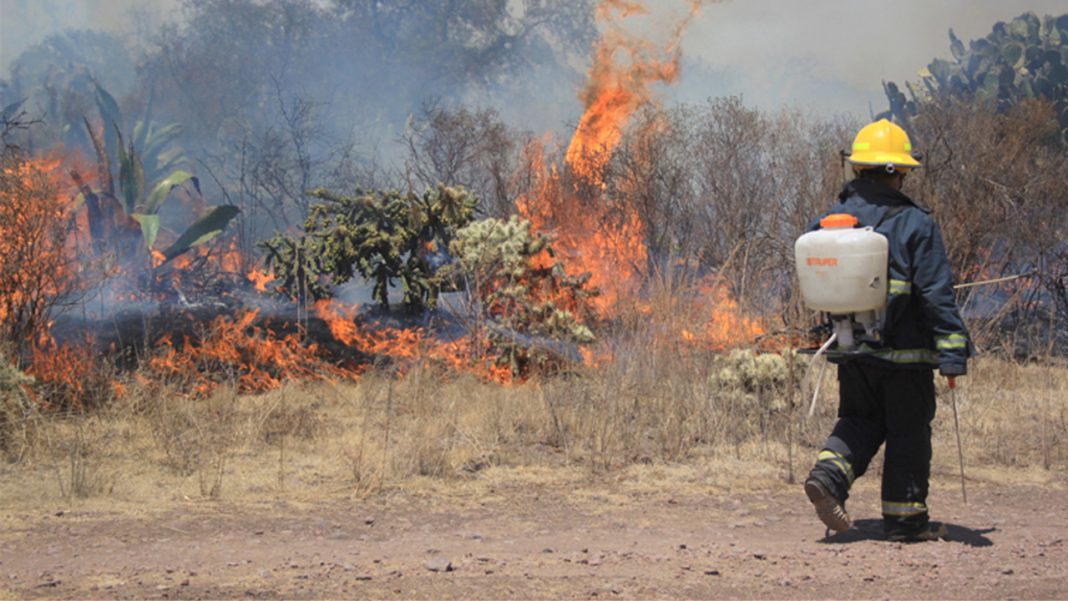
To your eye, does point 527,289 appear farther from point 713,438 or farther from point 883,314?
point 883,314

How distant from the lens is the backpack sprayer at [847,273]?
16.3 feet

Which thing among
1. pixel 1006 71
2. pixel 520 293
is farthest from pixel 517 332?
pixel 1006 71

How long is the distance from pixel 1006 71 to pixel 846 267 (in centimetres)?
1774

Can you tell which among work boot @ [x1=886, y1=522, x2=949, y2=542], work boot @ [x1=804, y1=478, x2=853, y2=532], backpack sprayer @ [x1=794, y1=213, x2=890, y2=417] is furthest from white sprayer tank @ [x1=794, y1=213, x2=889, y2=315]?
work boot @ [x1=886, y1=522, x2=949, y2=542]

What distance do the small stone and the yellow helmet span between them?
2.61 metres

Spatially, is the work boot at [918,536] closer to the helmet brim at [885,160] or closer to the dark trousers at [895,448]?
the dark trousers at [895,448]

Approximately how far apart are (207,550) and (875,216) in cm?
334

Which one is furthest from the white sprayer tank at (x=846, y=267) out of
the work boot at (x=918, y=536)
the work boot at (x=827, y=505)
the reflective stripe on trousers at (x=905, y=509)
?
the work boot at (x=918, y=536)

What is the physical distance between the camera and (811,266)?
5086 millimetres

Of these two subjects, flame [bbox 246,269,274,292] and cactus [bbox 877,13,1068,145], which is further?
cactus [bbox 877,13,1068,145]

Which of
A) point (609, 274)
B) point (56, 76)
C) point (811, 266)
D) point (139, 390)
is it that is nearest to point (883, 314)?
point (811, 266)

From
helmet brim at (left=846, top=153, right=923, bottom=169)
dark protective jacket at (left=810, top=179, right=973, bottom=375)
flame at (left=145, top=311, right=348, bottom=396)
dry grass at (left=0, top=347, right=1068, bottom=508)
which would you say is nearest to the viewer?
dark protective jacket at (left=810, top=179, right=973, bottom=375)

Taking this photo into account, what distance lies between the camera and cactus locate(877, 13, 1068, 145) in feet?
64.8

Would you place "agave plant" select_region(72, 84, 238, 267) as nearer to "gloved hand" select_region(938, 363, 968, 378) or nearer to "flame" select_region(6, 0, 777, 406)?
"flame" select_region(6, 0, 777, 406)
